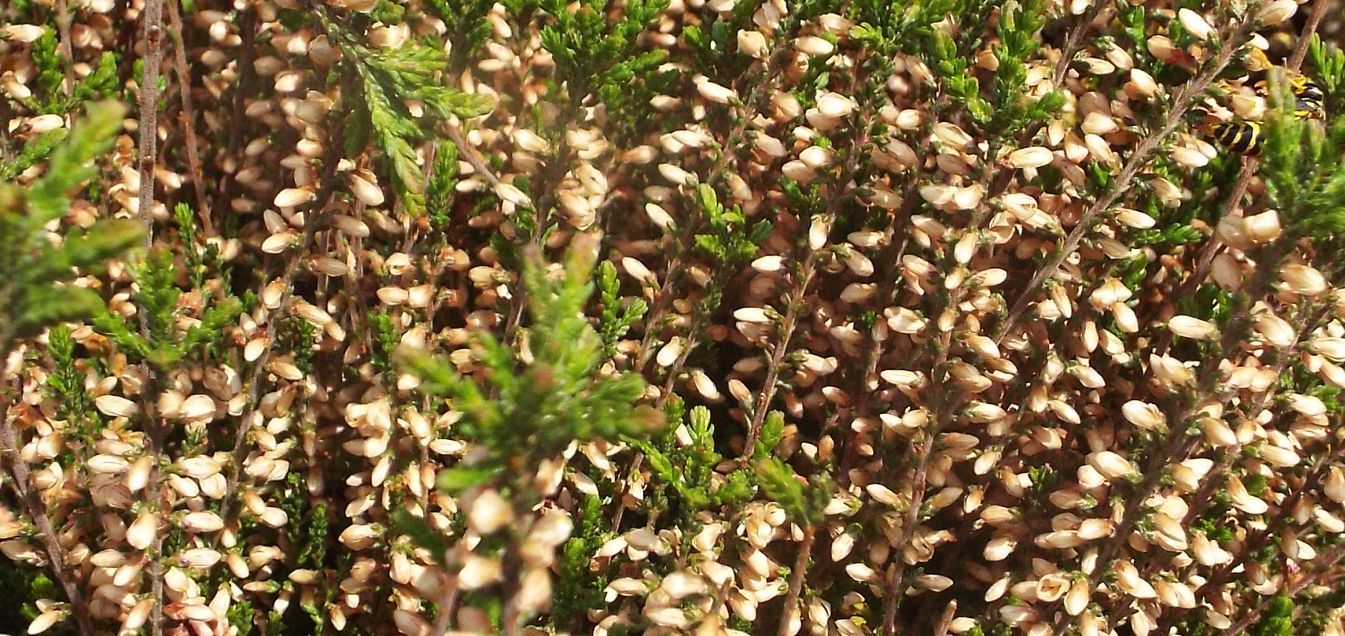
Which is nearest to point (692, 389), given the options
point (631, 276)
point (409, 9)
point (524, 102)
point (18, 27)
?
point (631, 276)

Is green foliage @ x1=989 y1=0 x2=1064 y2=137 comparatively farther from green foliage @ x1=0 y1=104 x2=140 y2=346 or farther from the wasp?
green foliage @ x1=0 y1=104 x2=140 y2=346

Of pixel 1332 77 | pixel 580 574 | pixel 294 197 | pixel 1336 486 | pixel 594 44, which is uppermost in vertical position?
pixel 1332 77

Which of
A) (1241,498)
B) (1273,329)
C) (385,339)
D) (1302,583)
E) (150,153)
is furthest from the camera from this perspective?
(1302,583)

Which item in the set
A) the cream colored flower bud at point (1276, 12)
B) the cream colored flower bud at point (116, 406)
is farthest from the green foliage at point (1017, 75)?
the cream colored flower bud at point (116, 406)

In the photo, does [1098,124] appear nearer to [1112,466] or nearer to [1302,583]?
[1112,466]

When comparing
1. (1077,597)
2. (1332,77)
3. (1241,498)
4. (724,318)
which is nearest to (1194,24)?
(1332,77)

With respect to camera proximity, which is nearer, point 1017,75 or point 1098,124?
point 1017,75

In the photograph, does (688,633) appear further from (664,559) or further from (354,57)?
(354,57)

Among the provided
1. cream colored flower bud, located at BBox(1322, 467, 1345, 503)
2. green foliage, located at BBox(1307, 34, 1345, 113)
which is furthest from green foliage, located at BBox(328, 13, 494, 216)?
cream colored flower bud, located at BBox(1322, 467, 1345, 503)
